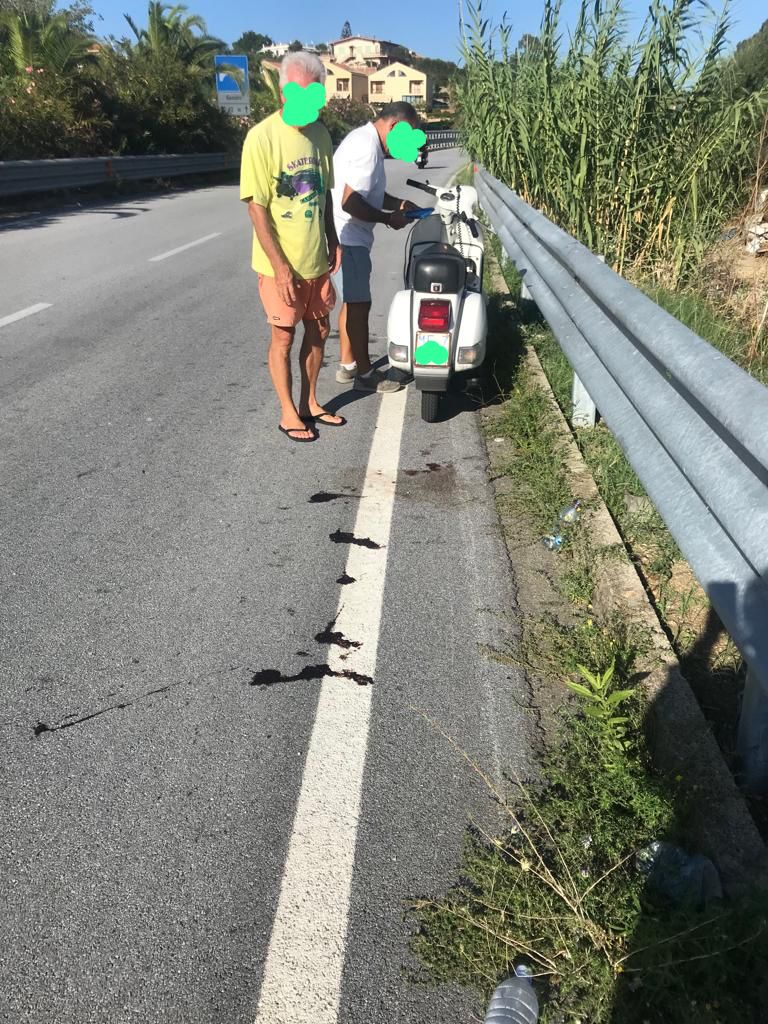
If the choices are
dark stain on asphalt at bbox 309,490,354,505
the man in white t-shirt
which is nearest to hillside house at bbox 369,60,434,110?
the man in white t-shirt

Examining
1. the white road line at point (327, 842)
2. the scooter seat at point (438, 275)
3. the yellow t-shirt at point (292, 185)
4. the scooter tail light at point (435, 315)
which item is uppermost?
the yellow t-shirt at point (292, 185)

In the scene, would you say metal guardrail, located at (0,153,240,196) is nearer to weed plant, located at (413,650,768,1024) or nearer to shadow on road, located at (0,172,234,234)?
shadow on road, located at (0,172,234,234)

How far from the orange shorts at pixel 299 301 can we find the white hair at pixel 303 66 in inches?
39.2

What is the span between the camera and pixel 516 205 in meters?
6.16

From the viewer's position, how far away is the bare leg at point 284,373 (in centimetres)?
468

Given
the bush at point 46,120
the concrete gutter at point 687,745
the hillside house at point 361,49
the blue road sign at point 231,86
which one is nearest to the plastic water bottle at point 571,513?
the concrete gutter at point 687,745

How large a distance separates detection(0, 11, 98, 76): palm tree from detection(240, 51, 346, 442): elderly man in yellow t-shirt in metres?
17.4

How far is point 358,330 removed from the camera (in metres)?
5.65

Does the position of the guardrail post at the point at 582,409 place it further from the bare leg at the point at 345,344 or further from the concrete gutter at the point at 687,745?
the bare leg at the point at 345,344

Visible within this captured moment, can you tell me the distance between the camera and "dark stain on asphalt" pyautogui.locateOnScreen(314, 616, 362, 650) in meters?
2.93

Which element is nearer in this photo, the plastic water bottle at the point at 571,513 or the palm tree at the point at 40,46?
the plastic water bottle at the point at 571,513

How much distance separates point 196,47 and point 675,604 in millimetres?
28225

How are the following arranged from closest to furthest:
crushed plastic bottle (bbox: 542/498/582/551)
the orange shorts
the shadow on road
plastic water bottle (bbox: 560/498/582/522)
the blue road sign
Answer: crushed plastic bottle (bbox: 542/498/582/551) → plastic water bottle (bbox: 560/498/582/522) → the orange shorts → the shadow on road → the blue road sign

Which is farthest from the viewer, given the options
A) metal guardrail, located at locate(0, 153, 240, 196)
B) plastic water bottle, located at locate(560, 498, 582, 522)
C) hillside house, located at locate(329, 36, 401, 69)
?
hillside house, located at locate(329, 36, 401, 69)
